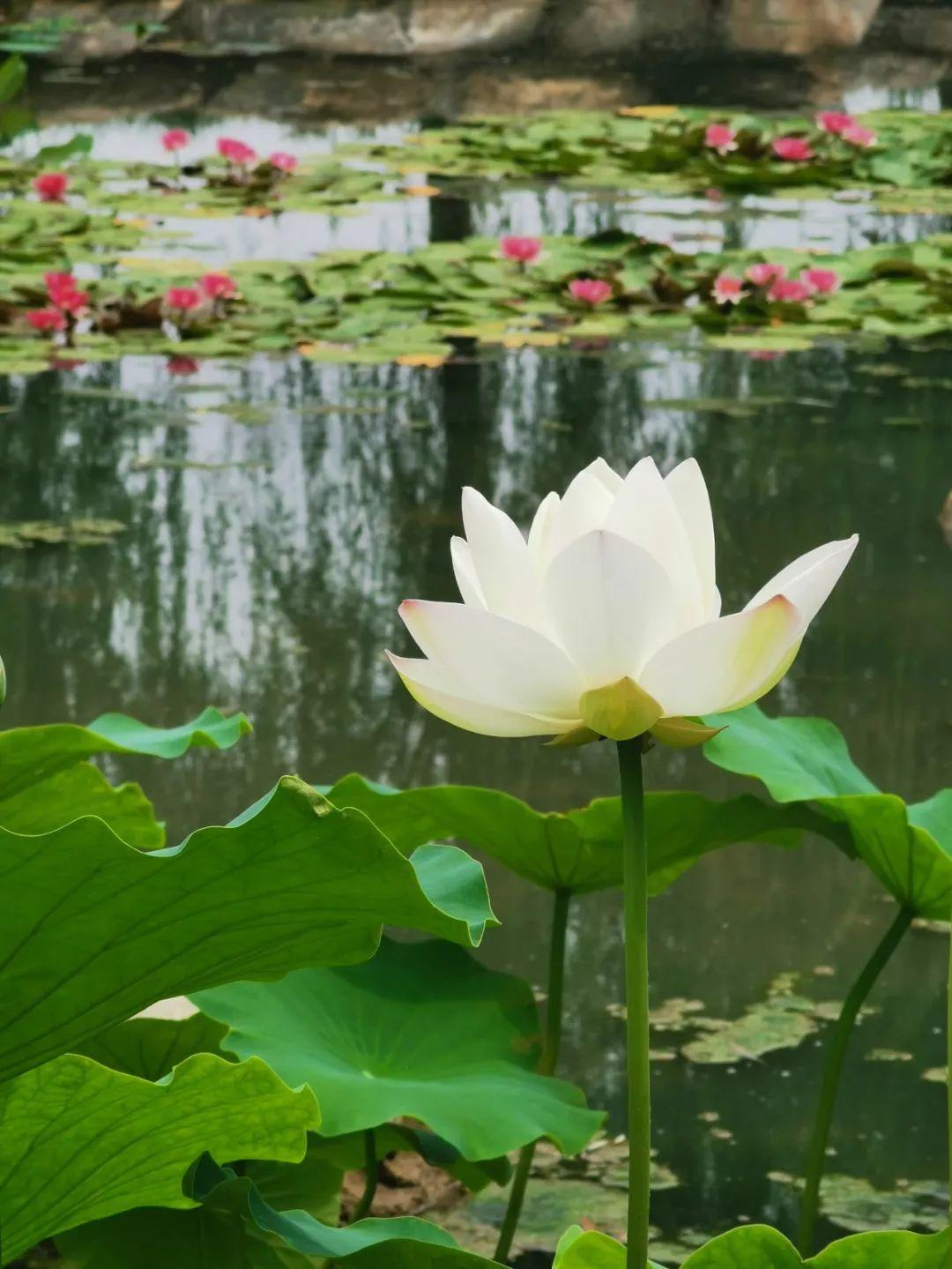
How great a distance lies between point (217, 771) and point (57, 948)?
4.67ft

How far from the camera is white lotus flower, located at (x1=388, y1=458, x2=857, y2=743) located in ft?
2.57

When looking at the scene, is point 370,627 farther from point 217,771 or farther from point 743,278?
point 743,278

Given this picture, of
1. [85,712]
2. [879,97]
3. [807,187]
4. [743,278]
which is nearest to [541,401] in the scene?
[743,278]

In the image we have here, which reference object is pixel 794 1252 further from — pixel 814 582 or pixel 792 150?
pixel 792 150

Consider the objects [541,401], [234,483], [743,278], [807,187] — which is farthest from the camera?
[807,187]

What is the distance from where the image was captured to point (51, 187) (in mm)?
5977

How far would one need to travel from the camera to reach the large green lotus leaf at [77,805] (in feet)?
4.21

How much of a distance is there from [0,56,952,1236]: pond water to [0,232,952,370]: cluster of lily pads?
144 mm

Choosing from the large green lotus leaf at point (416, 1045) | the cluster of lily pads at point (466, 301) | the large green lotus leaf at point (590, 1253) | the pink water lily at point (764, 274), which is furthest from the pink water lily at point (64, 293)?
the large green lotus leaf at point (590, 1253)

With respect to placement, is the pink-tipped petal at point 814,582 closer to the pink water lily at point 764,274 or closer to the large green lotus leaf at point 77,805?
the large green lotus leaf at point 77,805

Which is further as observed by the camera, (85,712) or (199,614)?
(199,614)

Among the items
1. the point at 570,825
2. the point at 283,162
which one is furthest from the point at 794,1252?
the point at 283,162

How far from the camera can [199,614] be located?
281 cm

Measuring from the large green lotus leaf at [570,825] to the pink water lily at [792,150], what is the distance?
19.0 ft
